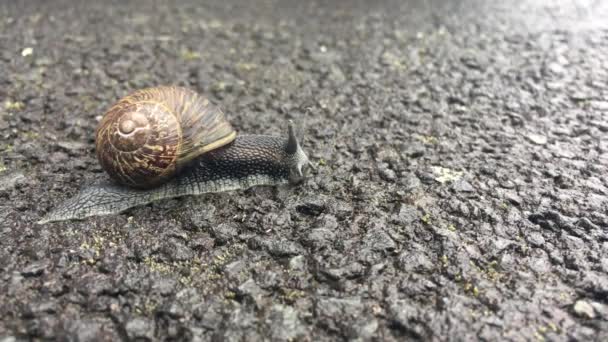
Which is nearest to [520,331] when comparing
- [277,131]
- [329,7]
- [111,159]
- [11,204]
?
[277,131]

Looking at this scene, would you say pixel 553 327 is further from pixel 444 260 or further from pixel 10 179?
pixel 10 179

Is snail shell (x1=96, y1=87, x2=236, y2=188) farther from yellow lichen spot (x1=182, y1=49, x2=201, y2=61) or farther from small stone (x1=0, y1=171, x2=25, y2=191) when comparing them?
yellow lichen spot (x1=182, y1=49, x2=201, y2=61)

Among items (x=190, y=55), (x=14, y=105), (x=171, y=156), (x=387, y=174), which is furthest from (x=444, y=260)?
(x=14, y=105)

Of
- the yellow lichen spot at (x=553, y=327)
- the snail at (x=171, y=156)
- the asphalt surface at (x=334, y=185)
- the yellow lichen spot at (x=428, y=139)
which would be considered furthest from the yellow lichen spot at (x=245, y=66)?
the yellow lichen spot at (x=553, y=327)

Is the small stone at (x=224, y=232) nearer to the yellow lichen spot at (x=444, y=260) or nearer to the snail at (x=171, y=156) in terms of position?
the snail at (x=171, y=156)

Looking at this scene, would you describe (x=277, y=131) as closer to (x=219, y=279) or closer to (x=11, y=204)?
(x=219, y=279)

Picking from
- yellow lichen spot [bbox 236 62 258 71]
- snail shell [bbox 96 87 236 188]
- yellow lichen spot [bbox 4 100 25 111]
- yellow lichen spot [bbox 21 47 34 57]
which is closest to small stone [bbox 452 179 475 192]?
snail shell [bbox 96 87 236 188]
